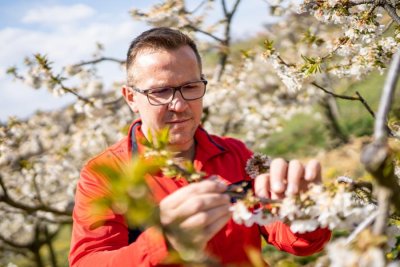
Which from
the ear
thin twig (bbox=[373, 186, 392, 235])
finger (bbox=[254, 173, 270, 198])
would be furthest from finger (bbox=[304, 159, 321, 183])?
the ear

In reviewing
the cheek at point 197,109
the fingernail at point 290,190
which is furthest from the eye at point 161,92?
the fingernail at point 290,190

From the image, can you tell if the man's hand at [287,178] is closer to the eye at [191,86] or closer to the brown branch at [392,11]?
the eye at [191,86]

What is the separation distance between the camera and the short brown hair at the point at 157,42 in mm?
2193

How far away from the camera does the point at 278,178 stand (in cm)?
118

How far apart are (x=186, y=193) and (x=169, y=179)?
125 centimetres

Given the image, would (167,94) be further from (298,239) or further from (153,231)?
(153,231)

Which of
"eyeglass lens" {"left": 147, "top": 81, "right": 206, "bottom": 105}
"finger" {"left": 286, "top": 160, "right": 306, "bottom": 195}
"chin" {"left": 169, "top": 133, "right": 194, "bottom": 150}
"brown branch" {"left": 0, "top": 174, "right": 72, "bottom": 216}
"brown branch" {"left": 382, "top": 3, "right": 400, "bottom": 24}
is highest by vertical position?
"brown branch" {"left": 382, "top": 3, "right": 400, "bottom": 24}

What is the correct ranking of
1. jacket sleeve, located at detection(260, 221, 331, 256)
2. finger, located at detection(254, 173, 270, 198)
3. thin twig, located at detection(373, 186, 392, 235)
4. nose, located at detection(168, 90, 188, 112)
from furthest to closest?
nose, located at detection(168, 90, 188, 112)
jacket sleeve, located at detection(260, 221, 331, 256)
finger, located at detection(254, 173, 270, 198)
thin twig, located at detection(373, 186, 392, 235)

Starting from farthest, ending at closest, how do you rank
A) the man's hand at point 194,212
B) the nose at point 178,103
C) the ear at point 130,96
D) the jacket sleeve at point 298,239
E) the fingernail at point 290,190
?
the ear at point 130,96 → the nose at point 178,103 → the jacket sleeve at point 298,239 → the fingernail at point 290,190 → the man's hand at point 194,212

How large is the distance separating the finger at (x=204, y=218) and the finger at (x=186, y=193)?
0.04 meters

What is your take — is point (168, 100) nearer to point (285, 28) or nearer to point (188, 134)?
point (188, 134)

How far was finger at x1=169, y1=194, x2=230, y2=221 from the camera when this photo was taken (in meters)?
0.93

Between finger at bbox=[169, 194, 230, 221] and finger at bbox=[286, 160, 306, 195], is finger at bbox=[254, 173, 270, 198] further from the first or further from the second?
finger at bbox=[169, 194, 230, 221]

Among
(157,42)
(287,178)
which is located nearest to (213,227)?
(287,178)
